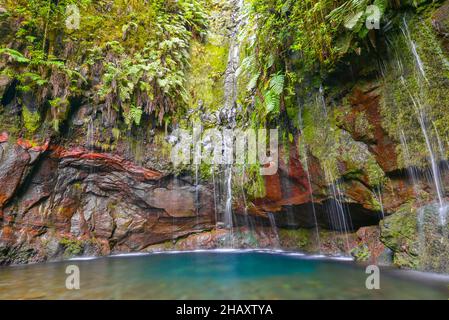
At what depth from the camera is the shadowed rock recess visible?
6.04 meters

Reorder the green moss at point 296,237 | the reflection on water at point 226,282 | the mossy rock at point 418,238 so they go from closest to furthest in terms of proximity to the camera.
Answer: the reflection on water at point 226,282
the mossy rock at point 418,238
the green moss at point 296,237

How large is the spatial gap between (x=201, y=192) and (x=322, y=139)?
524 centimetres

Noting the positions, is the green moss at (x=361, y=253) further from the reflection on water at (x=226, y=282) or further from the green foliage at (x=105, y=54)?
the green foliage at (x=105, y=54)

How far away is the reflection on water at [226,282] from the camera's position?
14.4 ft

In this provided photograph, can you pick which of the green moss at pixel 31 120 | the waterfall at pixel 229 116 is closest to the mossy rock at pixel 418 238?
the waterfall at pixel 229 116

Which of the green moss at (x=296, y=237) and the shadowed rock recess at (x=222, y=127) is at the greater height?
the shadowed rock recess at (x=222, y=127)

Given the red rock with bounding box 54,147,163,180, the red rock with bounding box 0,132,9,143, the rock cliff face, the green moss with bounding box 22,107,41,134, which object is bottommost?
the rock cliff face

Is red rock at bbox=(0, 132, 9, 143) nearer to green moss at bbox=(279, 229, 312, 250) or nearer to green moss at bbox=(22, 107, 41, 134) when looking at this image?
green moss at bbox=(22, 107, 41, 134)

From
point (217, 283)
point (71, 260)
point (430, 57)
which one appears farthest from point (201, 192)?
point (430, 57)

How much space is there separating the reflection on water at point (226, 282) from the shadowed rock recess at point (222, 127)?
132 centimetres

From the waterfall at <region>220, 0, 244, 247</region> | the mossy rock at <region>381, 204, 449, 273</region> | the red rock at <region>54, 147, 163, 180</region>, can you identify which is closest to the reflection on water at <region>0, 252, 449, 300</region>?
the mossy rock at <region>381, 204, 449, 273</region>

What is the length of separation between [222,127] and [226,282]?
683 cm

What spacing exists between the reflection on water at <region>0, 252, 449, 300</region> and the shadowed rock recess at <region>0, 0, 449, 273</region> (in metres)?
1.32
